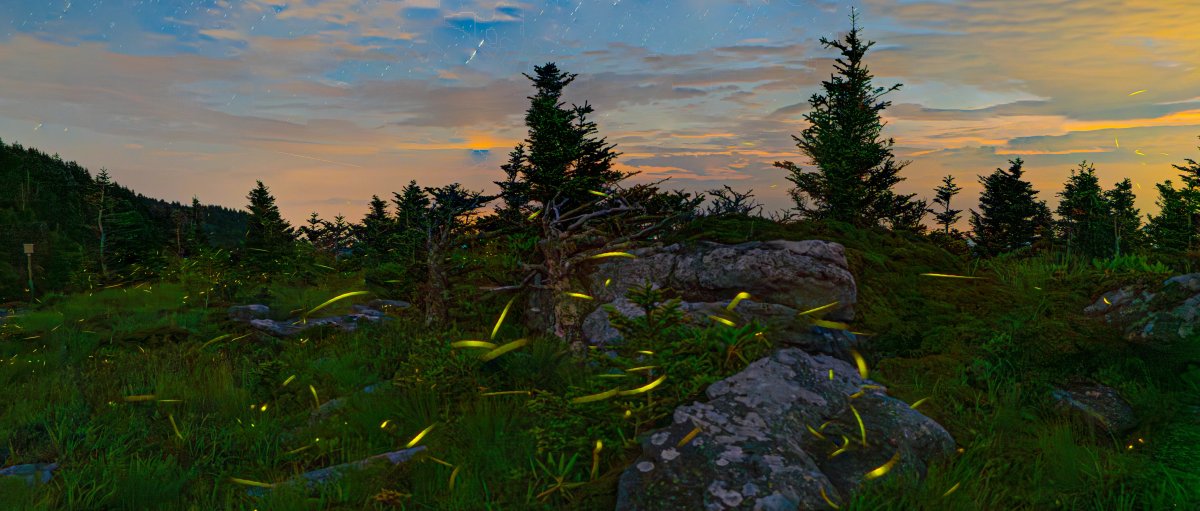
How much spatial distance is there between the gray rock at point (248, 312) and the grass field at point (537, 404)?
0.97 meters

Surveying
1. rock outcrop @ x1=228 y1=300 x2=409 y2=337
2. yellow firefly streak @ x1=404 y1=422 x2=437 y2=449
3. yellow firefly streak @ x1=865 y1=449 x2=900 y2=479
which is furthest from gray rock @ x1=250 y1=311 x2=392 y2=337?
yellow firefly streak @ x1=865 y1=449 x2=900 y2=479

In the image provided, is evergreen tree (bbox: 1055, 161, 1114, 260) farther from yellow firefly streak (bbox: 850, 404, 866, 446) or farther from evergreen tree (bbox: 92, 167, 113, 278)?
evergreen tree (bbox: 92, 167, 113, 278)

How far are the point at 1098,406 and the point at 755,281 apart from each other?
11.1 ft

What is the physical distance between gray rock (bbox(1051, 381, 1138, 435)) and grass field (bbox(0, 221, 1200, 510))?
12cm

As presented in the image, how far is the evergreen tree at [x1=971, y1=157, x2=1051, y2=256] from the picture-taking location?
74.9 ft

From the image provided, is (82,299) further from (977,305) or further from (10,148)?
(10,148)

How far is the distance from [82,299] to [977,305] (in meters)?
19.7

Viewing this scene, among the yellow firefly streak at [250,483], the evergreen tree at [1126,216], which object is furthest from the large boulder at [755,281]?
the evergreen tree at [1126,216]

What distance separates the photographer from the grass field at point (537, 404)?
377 centimetres

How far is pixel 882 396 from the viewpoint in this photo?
397 cm

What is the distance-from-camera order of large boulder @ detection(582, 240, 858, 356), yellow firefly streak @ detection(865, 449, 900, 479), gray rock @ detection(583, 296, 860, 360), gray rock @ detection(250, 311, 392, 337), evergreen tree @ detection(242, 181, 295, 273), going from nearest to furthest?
yellow firefly streak @ detection(865, 449, 900, 479), gray rock @ detection(583, 296, 860, 360), large boulder @ detection(582, 240, 858, 356), gray rock @ detection(250, 311, 392, 337), evergreen tree @ detection(242, 181, 295, 273)

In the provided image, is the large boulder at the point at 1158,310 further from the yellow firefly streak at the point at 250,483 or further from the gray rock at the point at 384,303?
the gray rock at the point at 384,303

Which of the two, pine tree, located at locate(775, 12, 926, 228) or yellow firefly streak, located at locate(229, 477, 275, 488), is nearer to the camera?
yellow firefly streak, located at locate(229, 477, 275, 488)

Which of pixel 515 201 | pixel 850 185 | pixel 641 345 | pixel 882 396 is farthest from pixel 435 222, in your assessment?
pixel 850 185
